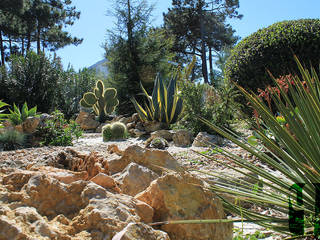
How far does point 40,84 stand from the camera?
12336mm

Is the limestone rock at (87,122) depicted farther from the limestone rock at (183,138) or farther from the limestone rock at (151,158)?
the limestone rock at (151,158)

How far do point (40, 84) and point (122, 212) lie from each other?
12.5 meters

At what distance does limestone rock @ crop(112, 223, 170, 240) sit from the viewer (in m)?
0.83

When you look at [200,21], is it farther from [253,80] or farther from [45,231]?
[45,231]

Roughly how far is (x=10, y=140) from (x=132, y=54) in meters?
8.70

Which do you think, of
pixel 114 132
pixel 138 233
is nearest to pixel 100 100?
pixel 114 132

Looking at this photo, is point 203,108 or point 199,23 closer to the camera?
point 203,108

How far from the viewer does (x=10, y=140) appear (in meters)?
5.48

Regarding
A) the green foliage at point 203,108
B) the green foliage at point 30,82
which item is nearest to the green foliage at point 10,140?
the green foliage at point 203,108

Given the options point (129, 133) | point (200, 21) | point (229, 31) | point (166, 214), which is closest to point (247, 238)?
point (166, 214)

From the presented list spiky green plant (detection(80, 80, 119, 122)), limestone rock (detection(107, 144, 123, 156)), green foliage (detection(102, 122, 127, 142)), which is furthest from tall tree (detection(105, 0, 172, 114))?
limestone rock (detection(107, 144, 123, 156))

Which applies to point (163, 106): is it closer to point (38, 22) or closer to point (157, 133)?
point (157, 133)

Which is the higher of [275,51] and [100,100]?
[275,51]

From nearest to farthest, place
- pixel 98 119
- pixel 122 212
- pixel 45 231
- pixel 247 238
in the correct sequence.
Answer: pixel 45 231
pixel 122 212
pixel 247 238
pixel 98 119
